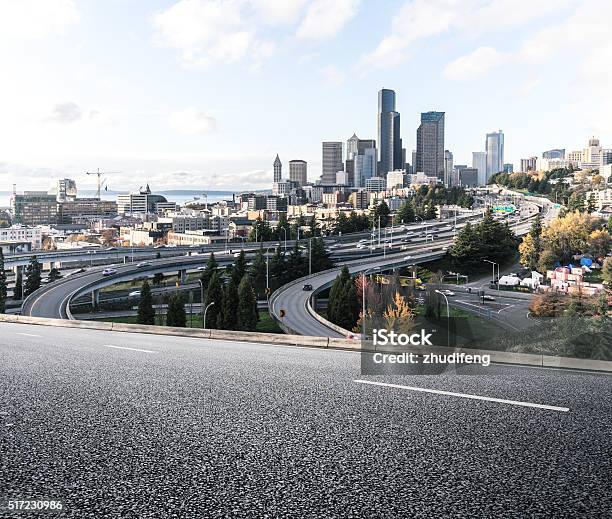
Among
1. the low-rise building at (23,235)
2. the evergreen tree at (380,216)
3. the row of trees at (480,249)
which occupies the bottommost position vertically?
the row of trees at (480,249)

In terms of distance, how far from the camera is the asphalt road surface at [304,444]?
241 centimetres

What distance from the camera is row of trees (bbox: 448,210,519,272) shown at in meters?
54.0

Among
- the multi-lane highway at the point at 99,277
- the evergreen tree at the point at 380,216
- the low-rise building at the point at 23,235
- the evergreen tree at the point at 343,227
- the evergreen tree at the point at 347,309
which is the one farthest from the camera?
the low-rise building at the point at 23,235

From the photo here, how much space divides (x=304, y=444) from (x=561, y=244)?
56.0m

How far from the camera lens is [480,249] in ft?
178

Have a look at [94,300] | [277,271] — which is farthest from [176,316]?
[277,271]

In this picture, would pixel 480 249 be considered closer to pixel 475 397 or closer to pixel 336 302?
pixel 336 302

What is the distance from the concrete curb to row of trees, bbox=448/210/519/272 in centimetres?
4551

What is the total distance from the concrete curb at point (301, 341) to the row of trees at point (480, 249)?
45.5 metres

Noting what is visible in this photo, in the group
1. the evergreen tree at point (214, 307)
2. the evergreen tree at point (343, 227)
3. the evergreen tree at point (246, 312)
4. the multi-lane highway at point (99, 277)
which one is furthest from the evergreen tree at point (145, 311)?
the evergreen tree at point (343, 227)

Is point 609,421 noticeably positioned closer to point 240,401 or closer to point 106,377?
point 240,401

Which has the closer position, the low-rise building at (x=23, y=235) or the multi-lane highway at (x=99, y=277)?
the multi-lane highway at (x=99, y=277)

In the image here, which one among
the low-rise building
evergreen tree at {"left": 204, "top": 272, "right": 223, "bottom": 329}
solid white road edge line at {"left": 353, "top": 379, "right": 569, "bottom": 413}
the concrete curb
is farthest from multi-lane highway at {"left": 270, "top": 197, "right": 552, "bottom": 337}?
the low-rise building

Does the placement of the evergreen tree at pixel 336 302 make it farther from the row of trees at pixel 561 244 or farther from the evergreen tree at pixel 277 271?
the row of trees at pixel 561 244
